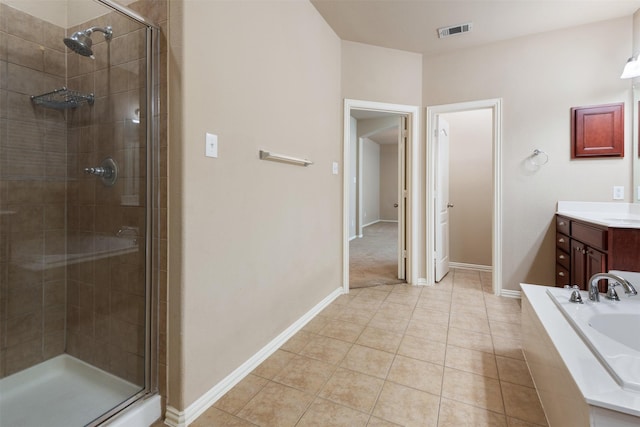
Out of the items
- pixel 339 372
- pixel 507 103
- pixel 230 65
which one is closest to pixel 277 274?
pixel 339 372

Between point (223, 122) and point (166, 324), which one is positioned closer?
point (166, 324)

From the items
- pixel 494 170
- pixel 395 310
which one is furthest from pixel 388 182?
pixel 395 310

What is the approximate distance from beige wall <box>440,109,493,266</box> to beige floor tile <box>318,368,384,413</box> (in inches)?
114

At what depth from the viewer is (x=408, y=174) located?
329 centimetres

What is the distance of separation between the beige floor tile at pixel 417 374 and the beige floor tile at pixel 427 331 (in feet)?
1.14

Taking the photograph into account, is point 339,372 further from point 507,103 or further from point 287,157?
point 507,103

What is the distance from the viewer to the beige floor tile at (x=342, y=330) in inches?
83.7

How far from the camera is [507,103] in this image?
2943 millimetres

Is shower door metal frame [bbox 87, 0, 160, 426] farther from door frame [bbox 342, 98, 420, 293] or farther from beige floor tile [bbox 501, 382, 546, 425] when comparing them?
door frame [bbox 342, 98, 420, 293]

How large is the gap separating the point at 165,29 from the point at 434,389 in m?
2.19

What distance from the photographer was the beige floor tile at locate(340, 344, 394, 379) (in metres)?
1.71

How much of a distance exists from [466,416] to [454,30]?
3.02m

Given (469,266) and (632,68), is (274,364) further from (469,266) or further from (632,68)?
(632,68)

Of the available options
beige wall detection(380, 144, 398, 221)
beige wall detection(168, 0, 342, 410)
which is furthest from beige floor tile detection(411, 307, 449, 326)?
beige wall detection(380, 144, 398, 221)
